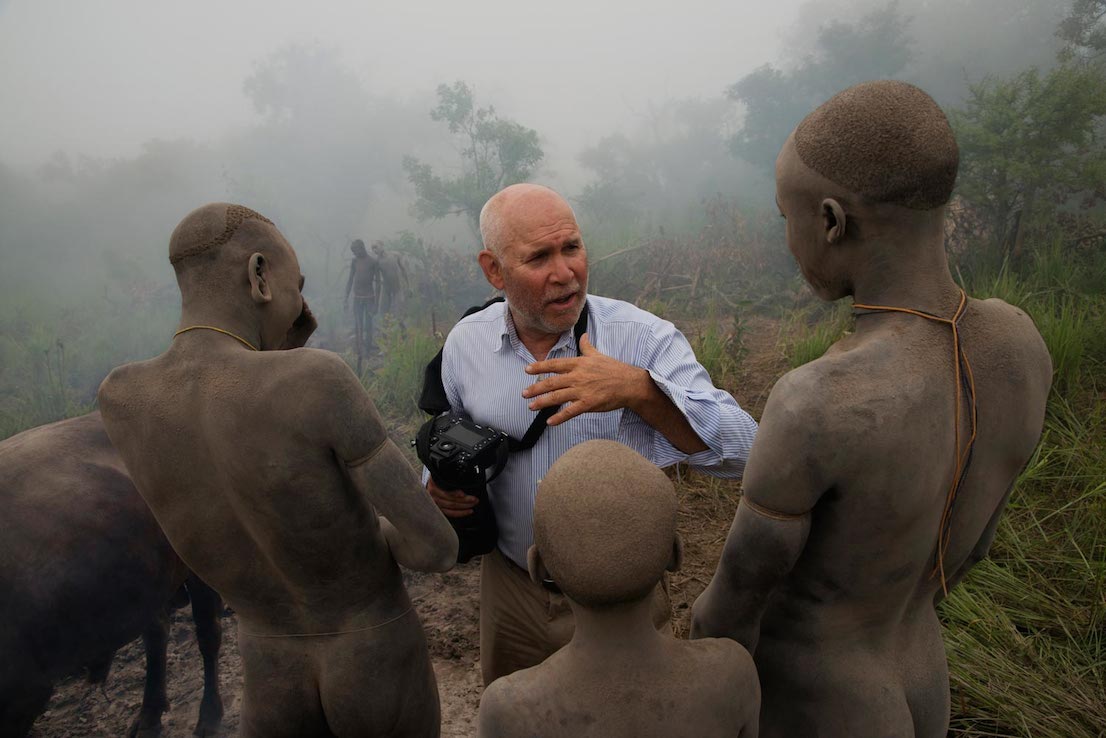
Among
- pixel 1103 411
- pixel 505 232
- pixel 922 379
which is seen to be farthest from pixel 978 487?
pixel 1103 411

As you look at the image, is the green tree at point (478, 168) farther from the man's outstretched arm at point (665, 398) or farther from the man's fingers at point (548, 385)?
the man's fingers at point (548, 385)

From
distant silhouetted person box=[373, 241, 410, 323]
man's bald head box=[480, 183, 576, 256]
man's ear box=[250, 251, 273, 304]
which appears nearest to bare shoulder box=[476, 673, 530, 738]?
man's ear box=[250, 251, 273, 304]

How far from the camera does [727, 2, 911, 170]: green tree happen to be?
12695 millimetres

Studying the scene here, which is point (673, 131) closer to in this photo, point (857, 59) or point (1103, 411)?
point (857, 59)

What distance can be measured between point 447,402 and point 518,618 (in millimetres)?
699

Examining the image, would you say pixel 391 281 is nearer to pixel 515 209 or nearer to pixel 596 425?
pixel 515 209

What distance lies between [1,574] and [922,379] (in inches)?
105

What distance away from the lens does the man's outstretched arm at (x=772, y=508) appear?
3.85ft

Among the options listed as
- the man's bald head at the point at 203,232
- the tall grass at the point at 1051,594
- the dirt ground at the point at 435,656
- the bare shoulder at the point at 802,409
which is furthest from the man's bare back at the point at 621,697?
the dirt ground at the point at 435,656

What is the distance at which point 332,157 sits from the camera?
13.7 meters

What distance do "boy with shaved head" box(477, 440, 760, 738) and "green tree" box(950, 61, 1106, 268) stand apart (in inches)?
253

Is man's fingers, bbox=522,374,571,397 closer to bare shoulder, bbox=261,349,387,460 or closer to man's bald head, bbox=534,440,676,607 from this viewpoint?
bare shoulder, bbox=261,349,387,460

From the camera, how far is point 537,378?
2166mm

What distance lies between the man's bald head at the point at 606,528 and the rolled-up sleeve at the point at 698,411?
688mm
